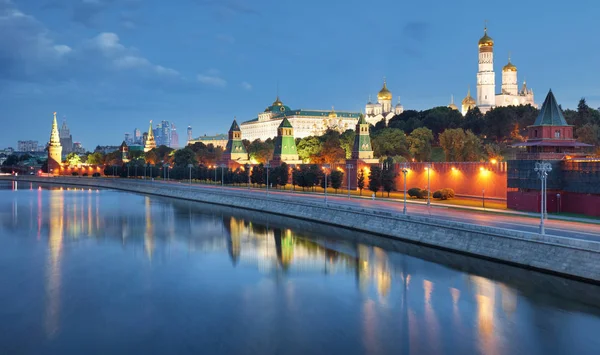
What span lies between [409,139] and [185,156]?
→ 43.9 m

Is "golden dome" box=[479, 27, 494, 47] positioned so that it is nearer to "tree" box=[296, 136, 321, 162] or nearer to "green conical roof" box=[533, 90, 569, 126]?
"tree" box=[296, 136, 321, 162]

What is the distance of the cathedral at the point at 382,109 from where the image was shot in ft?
542

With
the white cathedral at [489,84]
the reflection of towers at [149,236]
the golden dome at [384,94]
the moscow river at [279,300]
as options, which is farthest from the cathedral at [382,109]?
the moscow river at [279,300]

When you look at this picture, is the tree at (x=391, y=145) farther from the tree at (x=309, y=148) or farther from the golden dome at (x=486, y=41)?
the golden dome at (x=486, y=41)

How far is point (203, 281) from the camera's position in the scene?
25.5 m

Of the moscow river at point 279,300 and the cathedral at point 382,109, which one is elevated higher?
the cathedral at point 382,109

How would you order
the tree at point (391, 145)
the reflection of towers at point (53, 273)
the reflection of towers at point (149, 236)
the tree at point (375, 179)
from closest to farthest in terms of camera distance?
the reflection of towers at point (53, 273), the reflection of towers at point (149, 236), the tree at point (375, 179), the tree at point (391, 145)

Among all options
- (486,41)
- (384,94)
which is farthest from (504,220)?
(384,94)

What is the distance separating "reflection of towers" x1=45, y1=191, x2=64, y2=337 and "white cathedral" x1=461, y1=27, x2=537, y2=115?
106456mm

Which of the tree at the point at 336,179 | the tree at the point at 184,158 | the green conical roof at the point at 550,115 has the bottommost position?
the tree at the point at 336,179

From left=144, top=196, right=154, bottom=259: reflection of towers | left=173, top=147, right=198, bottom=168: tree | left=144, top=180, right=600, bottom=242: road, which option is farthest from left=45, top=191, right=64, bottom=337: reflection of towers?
left=173, top=147, right=198, bottom=168: tree

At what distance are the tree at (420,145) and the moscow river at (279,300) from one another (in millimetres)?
46319

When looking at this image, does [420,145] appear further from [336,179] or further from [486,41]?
[486,41]

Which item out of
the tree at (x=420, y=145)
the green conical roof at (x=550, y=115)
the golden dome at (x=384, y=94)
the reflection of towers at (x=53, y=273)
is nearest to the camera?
the reflection of towers at (x=53, y=273)
